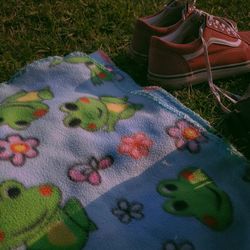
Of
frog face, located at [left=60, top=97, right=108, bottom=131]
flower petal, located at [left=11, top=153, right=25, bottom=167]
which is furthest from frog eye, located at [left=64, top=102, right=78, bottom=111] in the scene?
flower petal, located at [left=11, top=153, right=25, bottom=167]

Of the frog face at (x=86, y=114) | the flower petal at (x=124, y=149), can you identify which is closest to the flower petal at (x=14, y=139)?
the frog face at (x=86, y=114)

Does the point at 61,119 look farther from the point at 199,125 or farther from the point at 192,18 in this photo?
the point at 192,18

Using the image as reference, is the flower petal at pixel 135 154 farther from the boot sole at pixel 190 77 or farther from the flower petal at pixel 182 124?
the boot sole at pixel 190 77

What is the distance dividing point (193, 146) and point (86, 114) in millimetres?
312

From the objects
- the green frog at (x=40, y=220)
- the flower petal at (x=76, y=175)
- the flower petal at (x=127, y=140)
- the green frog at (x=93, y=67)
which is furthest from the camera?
the green frog at (x=93, y=67)

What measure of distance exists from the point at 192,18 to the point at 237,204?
698 mm

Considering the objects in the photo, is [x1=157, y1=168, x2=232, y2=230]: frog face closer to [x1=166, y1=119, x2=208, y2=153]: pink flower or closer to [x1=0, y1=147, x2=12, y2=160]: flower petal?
[x1=166, y1=119, x2=208, y2=153]: pink flower

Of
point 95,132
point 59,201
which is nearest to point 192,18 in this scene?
point 95,132

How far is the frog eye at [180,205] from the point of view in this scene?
1176mm

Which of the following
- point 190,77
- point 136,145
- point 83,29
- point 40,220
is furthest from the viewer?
point 83,29

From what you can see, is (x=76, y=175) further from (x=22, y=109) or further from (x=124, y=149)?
(x=22, y=109)

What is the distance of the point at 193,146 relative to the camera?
1.37 m

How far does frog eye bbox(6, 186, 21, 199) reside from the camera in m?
1.15

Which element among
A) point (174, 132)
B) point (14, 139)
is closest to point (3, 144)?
point (14, 139)
